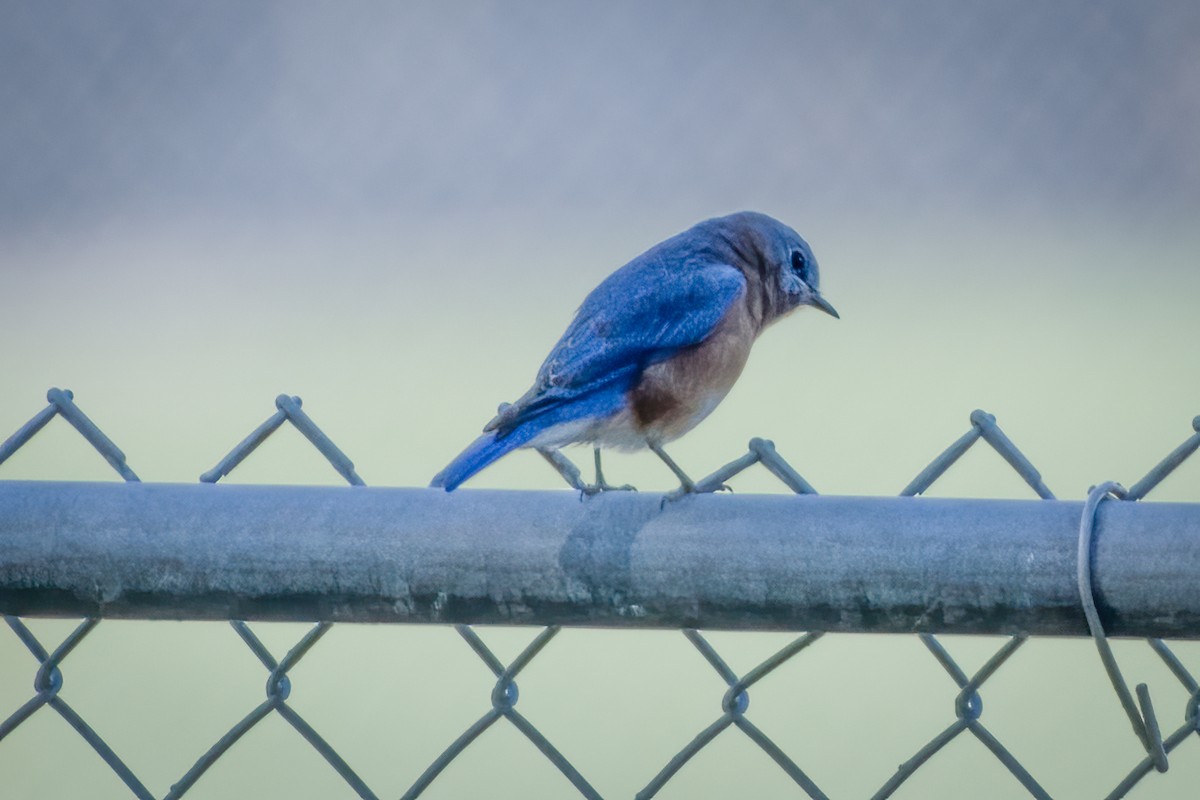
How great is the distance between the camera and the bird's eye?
317 cm

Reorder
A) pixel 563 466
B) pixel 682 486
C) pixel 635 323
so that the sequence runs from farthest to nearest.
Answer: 1. pixel 635 323
2. pixel 682 486
3. pixel 563 466

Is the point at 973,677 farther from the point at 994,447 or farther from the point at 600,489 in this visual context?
the point at 600,489

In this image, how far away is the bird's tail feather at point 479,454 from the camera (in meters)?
1.83

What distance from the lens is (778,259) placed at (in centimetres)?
313

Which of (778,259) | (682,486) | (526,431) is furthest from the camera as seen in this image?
(778,259)

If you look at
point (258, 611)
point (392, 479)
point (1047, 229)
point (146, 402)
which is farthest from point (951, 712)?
point (1047, 229)

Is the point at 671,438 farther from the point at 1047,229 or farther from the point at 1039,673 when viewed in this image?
the point at 1047,229

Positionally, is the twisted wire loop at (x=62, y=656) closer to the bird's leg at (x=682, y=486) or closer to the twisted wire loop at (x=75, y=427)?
the twisted wire loop at (x=75, y=427)

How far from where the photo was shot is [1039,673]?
13.0ft

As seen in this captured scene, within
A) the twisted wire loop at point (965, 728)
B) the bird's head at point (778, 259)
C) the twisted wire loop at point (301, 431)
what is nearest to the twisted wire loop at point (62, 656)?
the twisted wire loop at point (301, 431)

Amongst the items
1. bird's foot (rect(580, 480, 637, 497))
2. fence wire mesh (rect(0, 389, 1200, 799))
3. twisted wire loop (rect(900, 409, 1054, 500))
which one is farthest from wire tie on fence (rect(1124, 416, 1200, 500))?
bird's foot (rect(580, 480, 637, 497))

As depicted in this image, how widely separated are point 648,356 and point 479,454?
0.68 m

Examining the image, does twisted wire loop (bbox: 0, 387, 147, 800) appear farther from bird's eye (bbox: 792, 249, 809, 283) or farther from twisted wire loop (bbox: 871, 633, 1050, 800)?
bird's eye (bbox: 792, 249, 809, 283)

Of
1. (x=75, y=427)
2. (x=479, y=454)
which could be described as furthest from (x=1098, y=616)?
(x=75, y=427)
